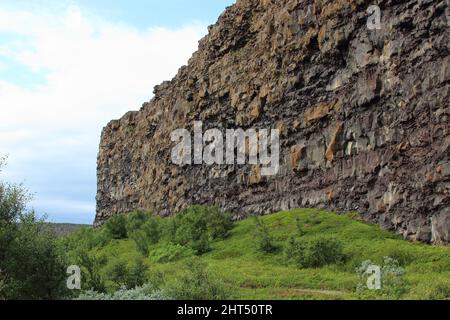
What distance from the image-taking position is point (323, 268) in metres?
23.1

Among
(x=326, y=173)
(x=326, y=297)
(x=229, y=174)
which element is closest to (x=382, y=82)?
(x=326, y=173)

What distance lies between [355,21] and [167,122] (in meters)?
Result: 31.2

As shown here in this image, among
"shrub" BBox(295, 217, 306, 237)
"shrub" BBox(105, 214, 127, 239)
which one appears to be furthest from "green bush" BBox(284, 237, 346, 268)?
"shrub" BBox(105, 214, 127, 239)

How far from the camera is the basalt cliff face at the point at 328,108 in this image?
85.9ft

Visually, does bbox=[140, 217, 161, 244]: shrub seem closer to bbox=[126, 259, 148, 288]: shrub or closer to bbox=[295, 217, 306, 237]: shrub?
bbox=[295, 217, 306, 237]: shrub

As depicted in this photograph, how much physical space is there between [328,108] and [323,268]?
1457cm

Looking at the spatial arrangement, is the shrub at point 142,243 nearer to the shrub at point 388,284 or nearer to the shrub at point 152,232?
the shrub at point 152,232

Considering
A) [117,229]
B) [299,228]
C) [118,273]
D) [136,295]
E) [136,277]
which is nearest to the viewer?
[136,295]

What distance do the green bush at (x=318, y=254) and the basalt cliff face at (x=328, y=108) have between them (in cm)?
437

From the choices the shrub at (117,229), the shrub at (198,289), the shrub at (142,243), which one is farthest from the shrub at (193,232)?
the shrub at (198,289)

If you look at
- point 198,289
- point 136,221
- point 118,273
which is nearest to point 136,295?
point 198,289

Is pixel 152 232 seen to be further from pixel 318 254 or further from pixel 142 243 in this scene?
pixel 318 254

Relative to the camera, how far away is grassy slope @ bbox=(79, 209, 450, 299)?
18.2m

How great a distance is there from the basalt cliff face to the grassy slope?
1576 mm
